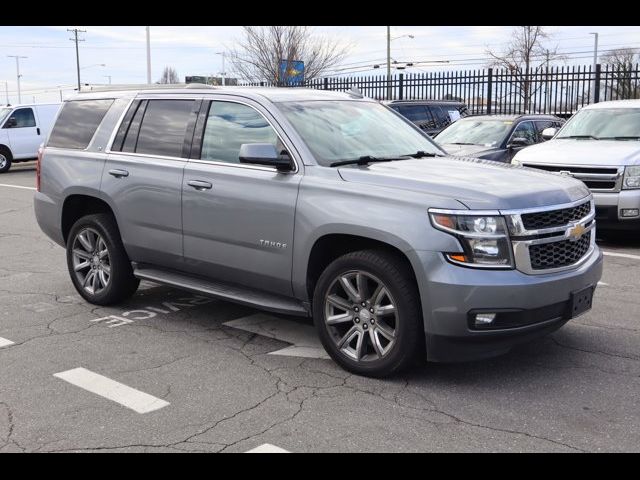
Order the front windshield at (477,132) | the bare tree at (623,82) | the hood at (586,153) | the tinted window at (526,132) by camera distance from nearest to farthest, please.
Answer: the hood at (586,153), the front windshield at (477,132), the tinted window at (526,132), the bare tree at (623,82)

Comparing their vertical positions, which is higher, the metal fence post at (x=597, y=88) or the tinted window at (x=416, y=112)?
the metal fence post at (x=597, y=88)

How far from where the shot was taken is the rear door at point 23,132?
2225 centimetres

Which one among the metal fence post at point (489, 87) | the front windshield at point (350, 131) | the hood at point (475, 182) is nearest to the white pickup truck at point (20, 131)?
the metal fence post at point (489, 87)

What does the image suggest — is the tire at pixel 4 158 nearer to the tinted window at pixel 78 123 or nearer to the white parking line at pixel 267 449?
the tinted window at pixel 78 123

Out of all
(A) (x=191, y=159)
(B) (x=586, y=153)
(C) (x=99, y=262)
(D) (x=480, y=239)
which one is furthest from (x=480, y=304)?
(B) (x=586, y=153)

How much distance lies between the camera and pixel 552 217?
4.57 metres

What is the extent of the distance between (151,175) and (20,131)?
18.4m

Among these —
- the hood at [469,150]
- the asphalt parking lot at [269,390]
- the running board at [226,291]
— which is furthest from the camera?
the hood at [469,150]

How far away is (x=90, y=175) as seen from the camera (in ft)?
21.0

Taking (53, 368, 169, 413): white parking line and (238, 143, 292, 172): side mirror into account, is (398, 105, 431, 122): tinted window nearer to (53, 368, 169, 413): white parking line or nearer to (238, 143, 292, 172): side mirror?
(238, 143, 292, 172): side mirror

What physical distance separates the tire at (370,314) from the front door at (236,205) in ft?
1.33

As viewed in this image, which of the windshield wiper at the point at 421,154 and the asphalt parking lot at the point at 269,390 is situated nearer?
the asphalt parking lot at the point at 269,390
